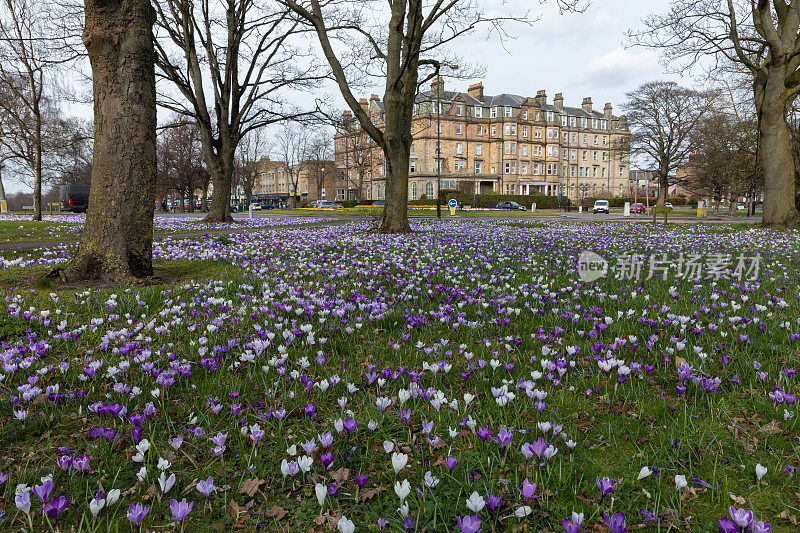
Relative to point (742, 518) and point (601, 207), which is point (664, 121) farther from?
point (742, 518)

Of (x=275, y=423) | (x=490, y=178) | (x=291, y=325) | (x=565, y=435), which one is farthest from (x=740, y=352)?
(x=490, y=178)

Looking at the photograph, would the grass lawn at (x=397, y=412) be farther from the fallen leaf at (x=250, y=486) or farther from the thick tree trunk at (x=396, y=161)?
the thick tree trunk at (x=396, y=161)

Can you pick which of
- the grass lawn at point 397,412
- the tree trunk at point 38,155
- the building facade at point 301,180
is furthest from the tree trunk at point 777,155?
the building facade at point 301,180

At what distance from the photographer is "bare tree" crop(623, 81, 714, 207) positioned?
168 feet

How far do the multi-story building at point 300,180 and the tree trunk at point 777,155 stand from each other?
56.0 metres

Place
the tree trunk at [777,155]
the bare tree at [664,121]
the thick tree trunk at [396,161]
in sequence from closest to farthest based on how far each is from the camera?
the thick tree trunk at [396,161], the tree trunk at [777,155], the bare tree at [664,121]

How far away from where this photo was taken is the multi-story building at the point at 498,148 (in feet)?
255

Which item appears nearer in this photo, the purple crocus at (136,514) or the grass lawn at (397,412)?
the purple crocus at (136,514)

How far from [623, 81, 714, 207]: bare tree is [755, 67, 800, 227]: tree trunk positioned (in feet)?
132

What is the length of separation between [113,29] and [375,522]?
6.66m

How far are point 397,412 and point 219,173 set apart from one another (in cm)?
2219

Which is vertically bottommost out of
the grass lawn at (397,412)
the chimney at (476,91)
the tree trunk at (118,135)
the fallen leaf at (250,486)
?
the fallen leaf at (250,486)

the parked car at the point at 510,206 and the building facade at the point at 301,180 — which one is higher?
the building facade at the point at 301,180

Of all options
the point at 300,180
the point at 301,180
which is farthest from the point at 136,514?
the point at 300,180
